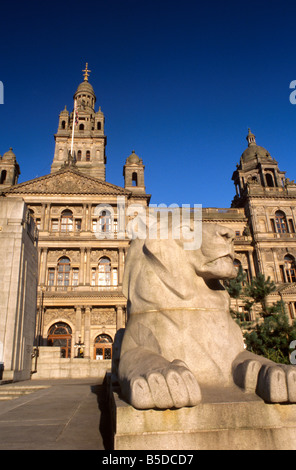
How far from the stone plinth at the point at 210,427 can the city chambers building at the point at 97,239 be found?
2242cm

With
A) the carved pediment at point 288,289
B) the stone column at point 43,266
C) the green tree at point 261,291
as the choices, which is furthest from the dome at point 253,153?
the stone column at point 43,266

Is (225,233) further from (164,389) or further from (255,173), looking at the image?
(255,173)

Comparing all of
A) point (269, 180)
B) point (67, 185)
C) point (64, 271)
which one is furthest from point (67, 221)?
point (269, 180)

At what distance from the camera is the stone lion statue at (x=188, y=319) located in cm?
254

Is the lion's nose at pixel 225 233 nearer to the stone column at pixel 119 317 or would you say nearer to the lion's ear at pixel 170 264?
the lion's ear at pixel 170 264

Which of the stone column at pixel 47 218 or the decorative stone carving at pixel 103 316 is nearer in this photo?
the decorative stone carving at pixel 103 316

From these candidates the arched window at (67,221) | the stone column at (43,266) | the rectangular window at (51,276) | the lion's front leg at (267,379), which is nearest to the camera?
the lion's front leg at (267,379)

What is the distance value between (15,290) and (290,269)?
91.1ft

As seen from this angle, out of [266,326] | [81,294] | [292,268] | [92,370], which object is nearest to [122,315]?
[81,294]

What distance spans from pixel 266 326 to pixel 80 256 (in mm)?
18274

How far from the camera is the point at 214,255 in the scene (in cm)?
283

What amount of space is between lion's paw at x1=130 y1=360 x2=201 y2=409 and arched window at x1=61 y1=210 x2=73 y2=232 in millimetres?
29246

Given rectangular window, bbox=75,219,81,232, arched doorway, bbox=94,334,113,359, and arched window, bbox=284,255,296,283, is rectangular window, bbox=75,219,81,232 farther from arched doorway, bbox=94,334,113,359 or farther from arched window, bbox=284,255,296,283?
arched window, bbox=284,255,296,283
